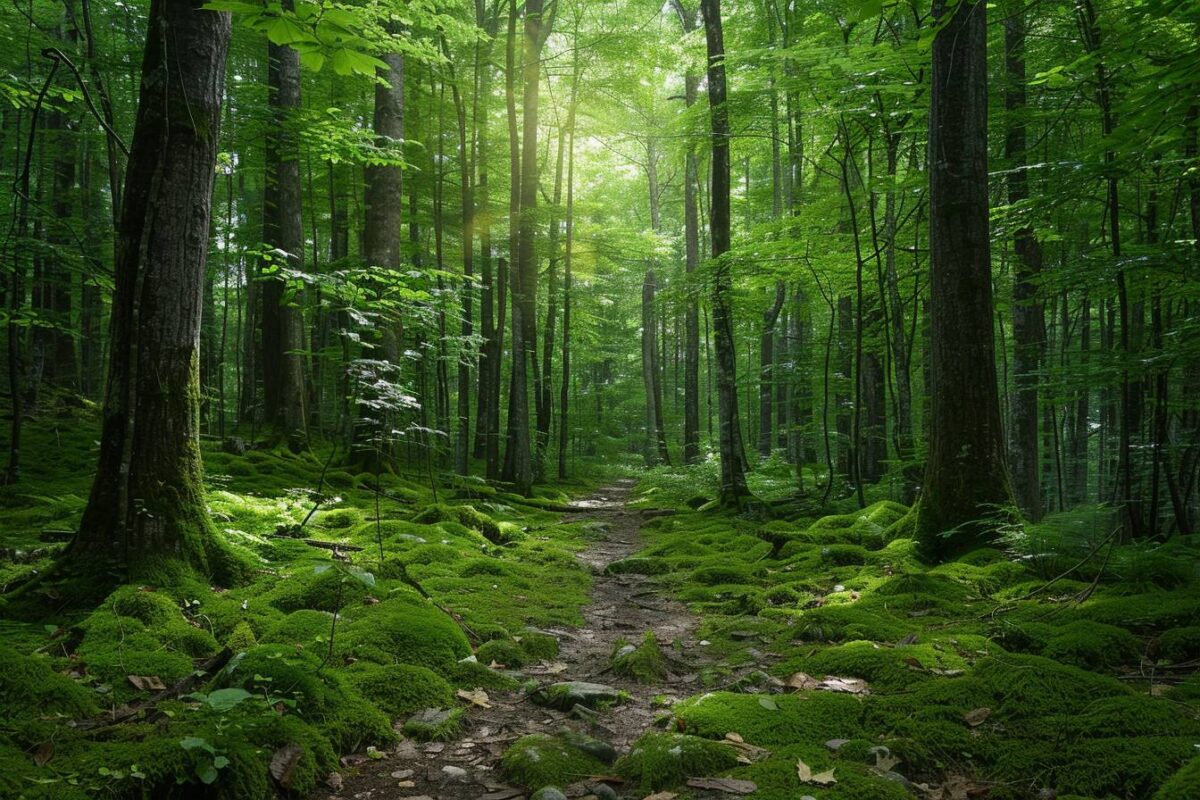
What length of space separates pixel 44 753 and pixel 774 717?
9.58 ft

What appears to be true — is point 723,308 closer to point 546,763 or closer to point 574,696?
point 574,696

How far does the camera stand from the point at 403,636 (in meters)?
3.85

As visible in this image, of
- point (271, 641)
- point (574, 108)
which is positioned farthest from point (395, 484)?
point (574, 108)

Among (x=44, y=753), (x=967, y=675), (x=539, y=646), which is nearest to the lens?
(x=44, y=753)

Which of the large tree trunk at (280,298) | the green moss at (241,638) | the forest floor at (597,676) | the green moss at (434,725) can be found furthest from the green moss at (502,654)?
the large tree trunk at (280,298)

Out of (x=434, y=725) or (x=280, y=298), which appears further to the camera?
(x=280, y=298)

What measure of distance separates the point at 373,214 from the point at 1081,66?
9.12 meters

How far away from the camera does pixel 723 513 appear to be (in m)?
10.2

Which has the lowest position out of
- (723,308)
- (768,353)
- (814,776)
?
(814,776)

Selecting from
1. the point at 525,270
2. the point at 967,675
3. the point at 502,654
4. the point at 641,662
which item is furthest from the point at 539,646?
the point at 525,270

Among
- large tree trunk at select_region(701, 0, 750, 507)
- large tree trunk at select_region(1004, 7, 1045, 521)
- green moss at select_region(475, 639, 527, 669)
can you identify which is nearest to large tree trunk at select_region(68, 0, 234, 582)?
green moss at select_region(475, 639, 527, 669)

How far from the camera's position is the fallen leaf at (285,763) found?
2.36 metres

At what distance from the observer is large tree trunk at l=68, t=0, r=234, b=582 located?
376cm

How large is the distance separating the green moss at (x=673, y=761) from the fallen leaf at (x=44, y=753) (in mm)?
2099
